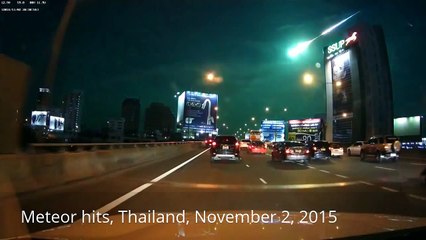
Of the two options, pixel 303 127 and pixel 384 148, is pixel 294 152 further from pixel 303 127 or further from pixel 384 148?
pixel 303 127

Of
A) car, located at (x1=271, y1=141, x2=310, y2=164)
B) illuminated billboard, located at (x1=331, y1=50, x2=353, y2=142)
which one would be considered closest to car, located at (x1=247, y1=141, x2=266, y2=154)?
car, located at (x1=271, y1=141, x2=310, y2=164)

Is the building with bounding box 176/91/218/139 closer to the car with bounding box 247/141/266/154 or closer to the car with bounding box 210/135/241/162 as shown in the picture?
the car with bounding box 247/141/266/154

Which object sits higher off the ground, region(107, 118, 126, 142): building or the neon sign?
the neon sign

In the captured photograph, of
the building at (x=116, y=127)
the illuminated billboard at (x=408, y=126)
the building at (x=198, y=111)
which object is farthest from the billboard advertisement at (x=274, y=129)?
the building at (x=116, y=127)

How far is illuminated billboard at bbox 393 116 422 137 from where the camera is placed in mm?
110062

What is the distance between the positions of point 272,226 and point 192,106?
101 metres

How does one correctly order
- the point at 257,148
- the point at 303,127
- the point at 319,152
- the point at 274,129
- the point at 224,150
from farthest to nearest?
the point at 303,127
the point at 274,129
the point at 257,148
the point at 319,152
the point at 224,150

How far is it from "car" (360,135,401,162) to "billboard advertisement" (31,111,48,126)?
79.3ft

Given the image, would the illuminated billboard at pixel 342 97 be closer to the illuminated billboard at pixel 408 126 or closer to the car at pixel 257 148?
the illuminated billboard at pixel 408 126

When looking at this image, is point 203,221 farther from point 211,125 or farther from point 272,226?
point 211,125

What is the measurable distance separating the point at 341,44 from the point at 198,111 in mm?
36928

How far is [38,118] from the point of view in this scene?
29.5m

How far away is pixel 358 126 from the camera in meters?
107
